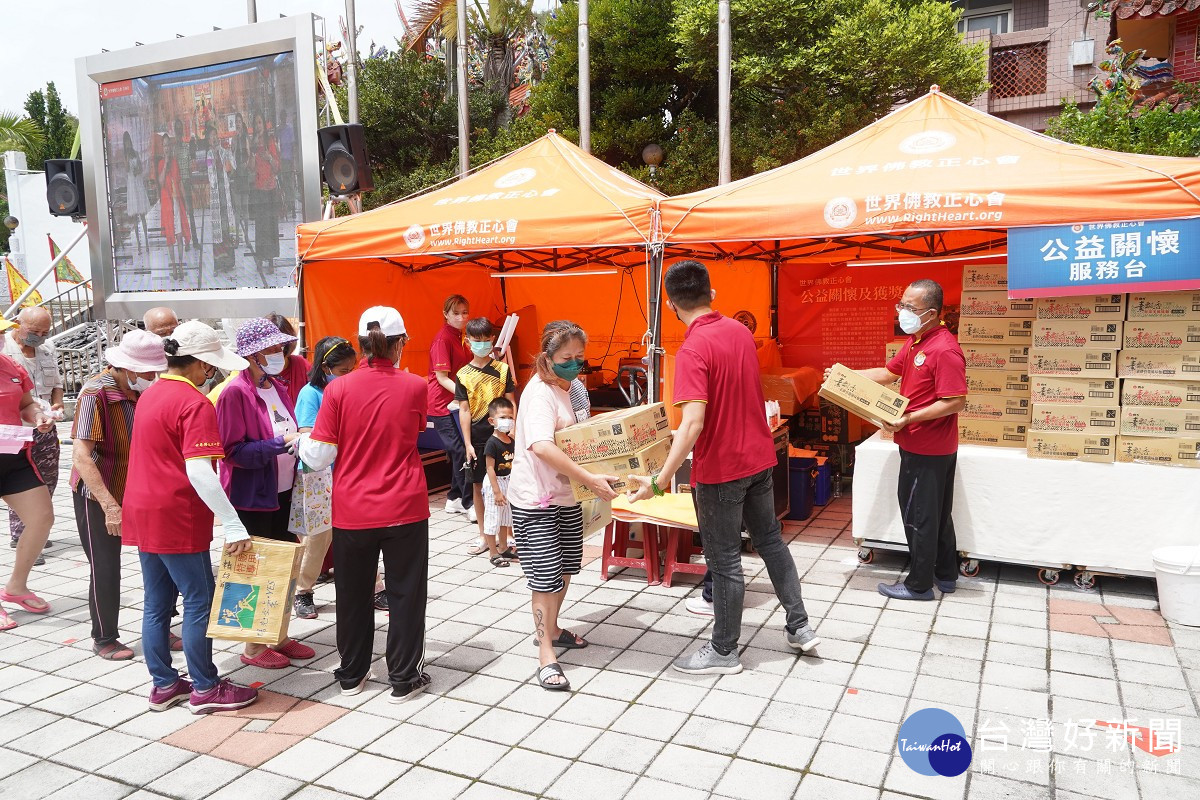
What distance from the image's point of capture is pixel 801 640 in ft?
12.7

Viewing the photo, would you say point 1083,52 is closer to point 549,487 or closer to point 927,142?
point 927,142

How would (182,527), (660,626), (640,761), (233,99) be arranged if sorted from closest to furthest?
(640,761)
(182,527)
(660,626)
(233,99)

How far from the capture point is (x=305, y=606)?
15.2 feet

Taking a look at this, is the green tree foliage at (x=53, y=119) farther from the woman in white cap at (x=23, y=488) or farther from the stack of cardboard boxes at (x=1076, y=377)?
the stack of cardboard boxes at (x=1076, y=377)

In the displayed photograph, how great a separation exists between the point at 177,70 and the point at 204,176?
1139mm

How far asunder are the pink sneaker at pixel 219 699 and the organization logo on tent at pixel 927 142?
16.7 feet

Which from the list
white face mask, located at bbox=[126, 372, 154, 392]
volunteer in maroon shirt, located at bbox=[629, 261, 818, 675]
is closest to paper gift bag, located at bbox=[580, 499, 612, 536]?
volunteer in maroon shirt, located at bbox=[629, 261, 818, 675]

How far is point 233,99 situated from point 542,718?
7.57 metres

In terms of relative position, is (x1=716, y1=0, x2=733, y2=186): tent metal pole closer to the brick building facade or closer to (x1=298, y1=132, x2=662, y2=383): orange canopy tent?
(x1=298, y1=132, x2=662, y2=383): orange canopy tent

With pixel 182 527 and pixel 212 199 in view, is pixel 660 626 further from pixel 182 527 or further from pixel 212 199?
pixel 212 199

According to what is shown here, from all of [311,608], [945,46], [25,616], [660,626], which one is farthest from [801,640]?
[945,46]

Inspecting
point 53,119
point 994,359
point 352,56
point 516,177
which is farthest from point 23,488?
point 53,119

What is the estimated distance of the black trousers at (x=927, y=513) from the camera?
4605 mm

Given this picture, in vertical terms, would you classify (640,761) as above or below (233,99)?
below
